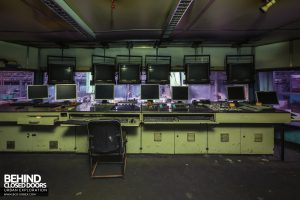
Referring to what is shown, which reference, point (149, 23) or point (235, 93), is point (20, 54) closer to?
point (149, 23)

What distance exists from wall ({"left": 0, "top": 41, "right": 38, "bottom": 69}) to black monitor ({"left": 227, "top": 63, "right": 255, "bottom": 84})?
15.2 ft

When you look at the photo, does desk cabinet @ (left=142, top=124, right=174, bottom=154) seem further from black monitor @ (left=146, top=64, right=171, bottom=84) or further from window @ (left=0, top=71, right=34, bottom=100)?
window @ (left=0, top=71, right=34, bottom=100)

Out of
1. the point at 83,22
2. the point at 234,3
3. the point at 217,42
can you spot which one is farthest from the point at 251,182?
the point at 83,22

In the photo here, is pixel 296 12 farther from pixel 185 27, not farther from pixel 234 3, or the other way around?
pixel 185 27

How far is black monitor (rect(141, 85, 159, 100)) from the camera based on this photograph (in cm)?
419

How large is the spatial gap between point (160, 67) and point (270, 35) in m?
2.27

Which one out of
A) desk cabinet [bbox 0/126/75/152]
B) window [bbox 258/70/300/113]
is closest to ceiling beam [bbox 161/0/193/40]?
desk cabinet [bbox 0/126/75/152]

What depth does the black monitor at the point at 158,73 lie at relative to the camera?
438cm

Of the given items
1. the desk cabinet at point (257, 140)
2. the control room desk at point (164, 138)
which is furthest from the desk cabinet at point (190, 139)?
the desk cabinet at point (257, 140)

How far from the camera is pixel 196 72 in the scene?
4.41 m

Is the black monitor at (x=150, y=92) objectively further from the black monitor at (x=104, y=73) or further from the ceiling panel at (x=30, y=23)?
the ceiling panel at (x=30, y=23)

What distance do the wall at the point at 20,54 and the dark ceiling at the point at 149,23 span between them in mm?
193

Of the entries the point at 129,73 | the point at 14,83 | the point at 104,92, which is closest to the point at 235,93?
the point at 129,73

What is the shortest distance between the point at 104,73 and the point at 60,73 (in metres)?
1.01
